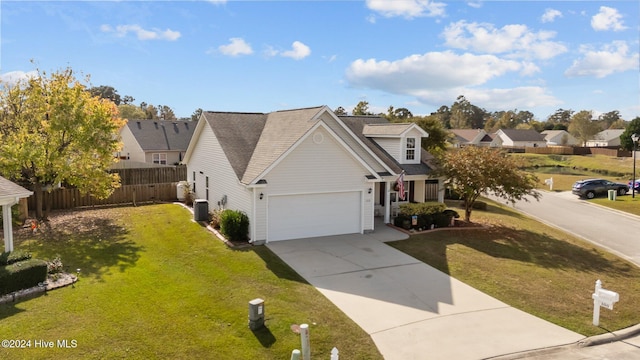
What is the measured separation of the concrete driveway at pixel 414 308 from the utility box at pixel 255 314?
245 cm

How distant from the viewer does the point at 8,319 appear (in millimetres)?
9664

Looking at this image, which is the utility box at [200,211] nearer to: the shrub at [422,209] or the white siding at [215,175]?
the white siding at [215,175]

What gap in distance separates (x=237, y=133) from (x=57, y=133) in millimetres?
8048

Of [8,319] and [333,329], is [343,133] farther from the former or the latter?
[8,319]

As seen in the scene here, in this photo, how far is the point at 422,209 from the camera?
20094mm

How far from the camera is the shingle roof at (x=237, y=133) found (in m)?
18.5

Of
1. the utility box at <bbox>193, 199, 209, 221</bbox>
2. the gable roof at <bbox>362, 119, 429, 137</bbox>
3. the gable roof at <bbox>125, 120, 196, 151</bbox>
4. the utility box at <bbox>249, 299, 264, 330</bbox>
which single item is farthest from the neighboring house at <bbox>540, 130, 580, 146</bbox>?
the utility box at <bbox>249, 299, 264, 330</bbox>

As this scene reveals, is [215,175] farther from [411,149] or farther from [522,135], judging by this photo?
[522,135]

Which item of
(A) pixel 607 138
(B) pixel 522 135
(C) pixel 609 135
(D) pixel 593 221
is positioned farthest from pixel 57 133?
(C) pixel 609 135

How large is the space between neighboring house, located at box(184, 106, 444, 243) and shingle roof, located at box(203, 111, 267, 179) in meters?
0.04

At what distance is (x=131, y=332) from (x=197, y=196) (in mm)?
16323

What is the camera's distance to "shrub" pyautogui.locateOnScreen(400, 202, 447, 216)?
65.2ft

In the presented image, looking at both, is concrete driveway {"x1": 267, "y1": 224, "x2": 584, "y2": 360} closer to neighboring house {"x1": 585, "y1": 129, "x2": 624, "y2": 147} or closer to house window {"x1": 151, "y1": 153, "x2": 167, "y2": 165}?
house window {"x1": 151, "y1": 153, "x2": 167, "y2": 165}

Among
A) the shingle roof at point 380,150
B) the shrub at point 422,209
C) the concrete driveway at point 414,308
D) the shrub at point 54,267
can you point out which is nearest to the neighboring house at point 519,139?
the shingle roof at point 380,150
